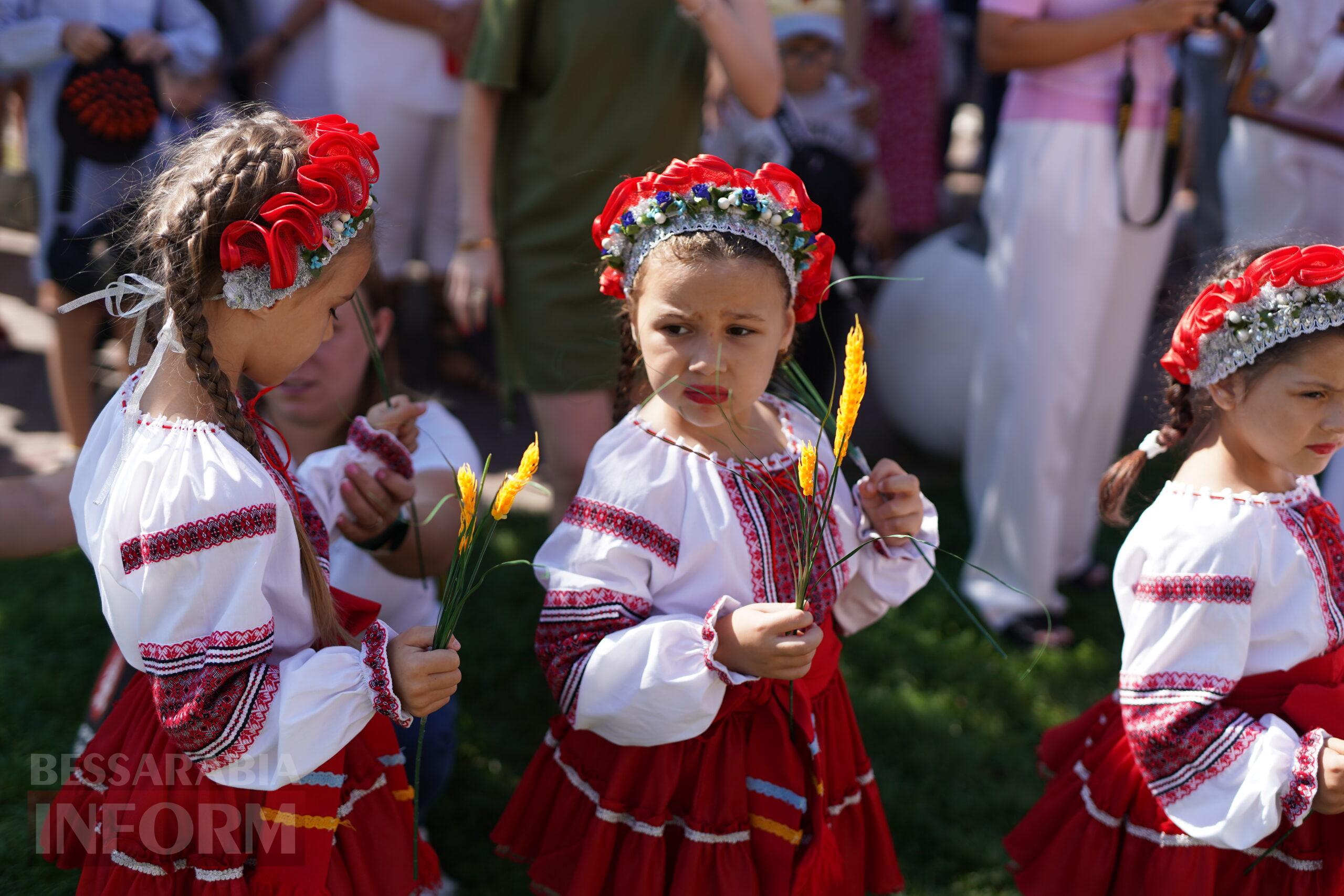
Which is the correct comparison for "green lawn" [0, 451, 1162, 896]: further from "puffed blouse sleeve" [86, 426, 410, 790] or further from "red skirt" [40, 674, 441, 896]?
"puffed blouse sleeve" [86, 426, 410, 790]

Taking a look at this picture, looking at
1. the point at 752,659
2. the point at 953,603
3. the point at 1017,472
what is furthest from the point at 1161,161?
the point at 752,659

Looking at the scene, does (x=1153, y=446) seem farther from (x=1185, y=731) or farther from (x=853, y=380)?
(x=853, y=380)

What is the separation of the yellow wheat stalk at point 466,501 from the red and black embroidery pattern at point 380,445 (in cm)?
59

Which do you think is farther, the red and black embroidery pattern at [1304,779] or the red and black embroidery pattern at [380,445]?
the red and black embroidery pattern at [380,445]

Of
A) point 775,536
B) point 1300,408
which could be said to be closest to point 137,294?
point 775,536

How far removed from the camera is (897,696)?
3.68 m

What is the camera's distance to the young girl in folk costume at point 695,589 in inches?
81.0

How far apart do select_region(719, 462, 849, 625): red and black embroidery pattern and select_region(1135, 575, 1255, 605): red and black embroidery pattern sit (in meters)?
0.57

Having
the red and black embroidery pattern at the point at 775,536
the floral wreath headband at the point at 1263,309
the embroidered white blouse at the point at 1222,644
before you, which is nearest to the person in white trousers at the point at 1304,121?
the floral wreath headband at the point at 1263,309

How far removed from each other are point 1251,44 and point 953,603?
6.54 ft

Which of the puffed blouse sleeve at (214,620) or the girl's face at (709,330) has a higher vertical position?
the girl's face at (709,330)

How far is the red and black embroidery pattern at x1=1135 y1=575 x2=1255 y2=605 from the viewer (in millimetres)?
2076

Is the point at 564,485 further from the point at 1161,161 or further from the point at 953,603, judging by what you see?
the point at 1161,161

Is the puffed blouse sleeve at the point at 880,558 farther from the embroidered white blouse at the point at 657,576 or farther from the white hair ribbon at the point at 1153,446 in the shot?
the white hair ribbon at the point at 1153,446
